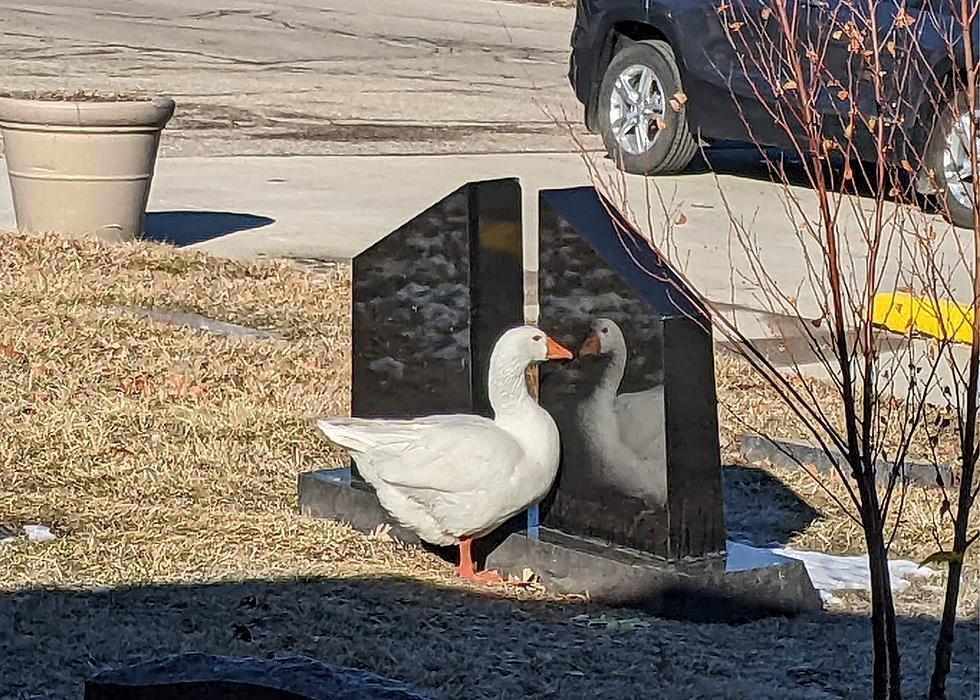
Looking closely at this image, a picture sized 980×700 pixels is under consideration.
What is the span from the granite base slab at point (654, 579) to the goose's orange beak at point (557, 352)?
20.2 inches

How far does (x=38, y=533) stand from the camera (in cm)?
527

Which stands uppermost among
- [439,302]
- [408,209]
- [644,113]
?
[644,113]

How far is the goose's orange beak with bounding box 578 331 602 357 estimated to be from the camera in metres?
4.81

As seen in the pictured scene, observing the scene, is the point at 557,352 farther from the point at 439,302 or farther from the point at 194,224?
the point at 194,224

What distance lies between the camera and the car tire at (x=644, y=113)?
12.5 meters

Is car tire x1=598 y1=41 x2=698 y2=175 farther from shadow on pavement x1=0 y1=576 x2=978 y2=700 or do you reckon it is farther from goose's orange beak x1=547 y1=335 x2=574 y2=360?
shadow on pavement x1=0 y1=576 x2=978 y2=700

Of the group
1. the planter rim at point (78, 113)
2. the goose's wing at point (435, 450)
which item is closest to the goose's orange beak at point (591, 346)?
the goose's wing at point (435, 450)

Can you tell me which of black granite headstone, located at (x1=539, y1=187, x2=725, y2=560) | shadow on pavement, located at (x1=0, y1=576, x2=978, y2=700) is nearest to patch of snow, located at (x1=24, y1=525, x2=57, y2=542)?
shadow on pavement, located at (x1=0, y1=576, x2=978, y2=700)

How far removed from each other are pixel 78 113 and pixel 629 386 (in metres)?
5.39

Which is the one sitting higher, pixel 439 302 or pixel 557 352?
pixel 439 302

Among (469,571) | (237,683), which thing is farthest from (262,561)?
(237,683)

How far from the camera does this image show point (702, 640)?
15.2 feet

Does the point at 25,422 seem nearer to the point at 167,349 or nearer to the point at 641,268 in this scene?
the point at 167,349

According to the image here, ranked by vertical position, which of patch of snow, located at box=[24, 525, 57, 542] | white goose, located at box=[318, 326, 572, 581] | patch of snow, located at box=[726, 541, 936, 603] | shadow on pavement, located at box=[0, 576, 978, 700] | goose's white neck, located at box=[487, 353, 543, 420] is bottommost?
shadow on pavement, located at box=[0, 576, 978, 700]
